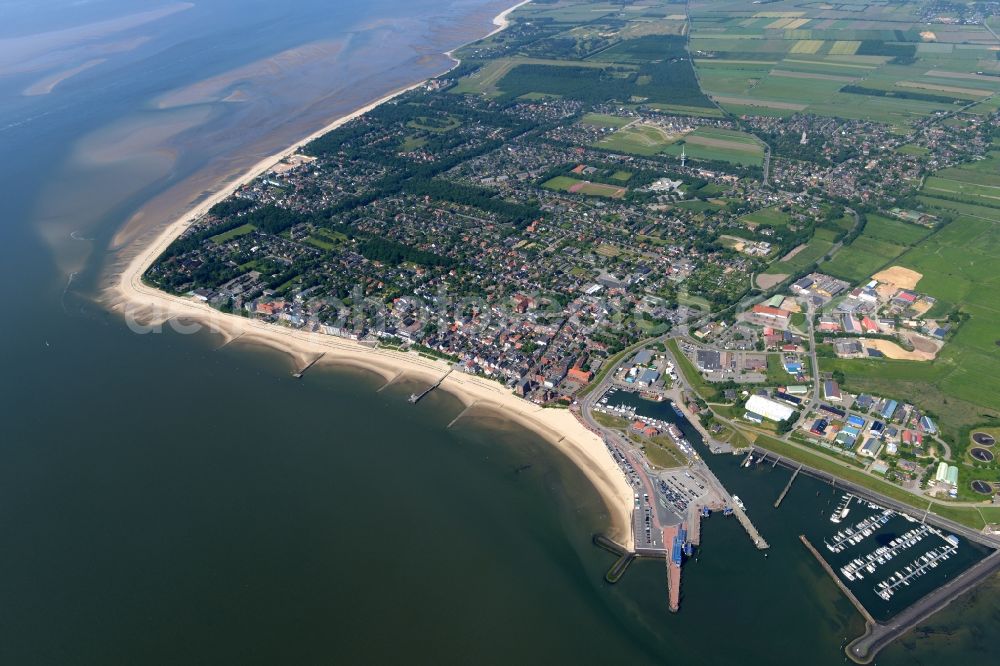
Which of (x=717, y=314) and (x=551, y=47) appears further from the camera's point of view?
(x=551, y=47)

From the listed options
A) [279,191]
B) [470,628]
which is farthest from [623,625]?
[279,191]

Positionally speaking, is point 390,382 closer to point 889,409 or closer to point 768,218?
point 889,409

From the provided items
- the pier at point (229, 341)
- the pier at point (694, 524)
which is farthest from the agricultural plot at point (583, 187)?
the pier at point (694, 524)

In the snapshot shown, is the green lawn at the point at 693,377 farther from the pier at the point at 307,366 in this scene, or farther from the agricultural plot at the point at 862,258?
the pier at the point at 307,366

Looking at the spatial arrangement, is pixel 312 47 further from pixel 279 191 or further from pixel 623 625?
pixel 623 625

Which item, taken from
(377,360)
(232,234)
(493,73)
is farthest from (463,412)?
(493,73)
